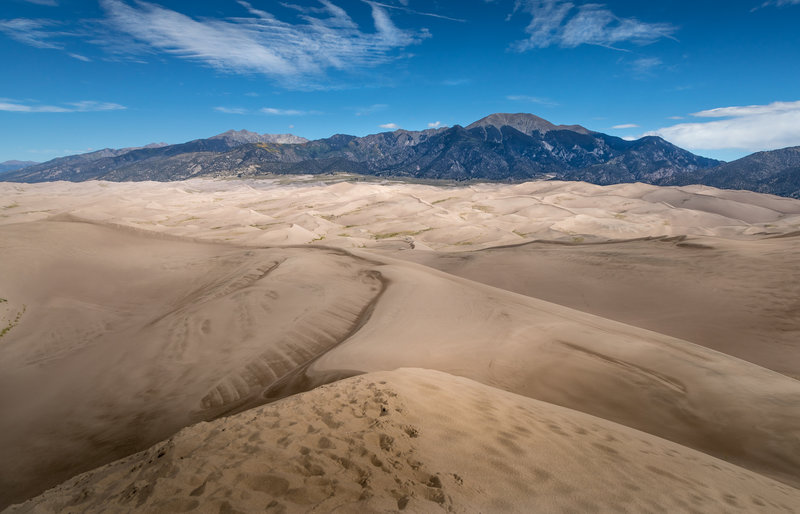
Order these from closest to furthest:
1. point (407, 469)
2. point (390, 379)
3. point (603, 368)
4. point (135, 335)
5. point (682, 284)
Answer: point (407, 469) < point (390, 379) < point (603, 368) < point (135, 335) < point (682, 284)

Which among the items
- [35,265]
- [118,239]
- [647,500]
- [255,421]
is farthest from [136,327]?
[647,500]

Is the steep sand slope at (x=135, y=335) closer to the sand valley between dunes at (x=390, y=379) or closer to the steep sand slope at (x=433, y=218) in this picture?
the sand valley between dunes at (x=390, y=379)

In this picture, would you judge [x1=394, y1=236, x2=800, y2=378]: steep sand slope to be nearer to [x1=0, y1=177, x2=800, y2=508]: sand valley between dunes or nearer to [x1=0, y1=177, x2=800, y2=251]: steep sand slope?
[x1=0, y1=177, x2=800, y2=508]: sand valley between dunes

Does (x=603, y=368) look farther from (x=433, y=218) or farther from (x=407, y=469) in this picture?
(x=433, y=218)

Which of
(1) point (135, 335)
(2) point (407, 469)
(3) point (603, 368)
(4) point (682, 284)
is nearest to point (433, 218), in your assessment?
(4) point (682, 284)

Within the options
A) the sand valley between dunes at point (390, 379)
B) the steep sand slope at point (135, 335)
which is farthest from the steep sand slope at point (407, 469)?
the steep sand slope at point (135, 335)
